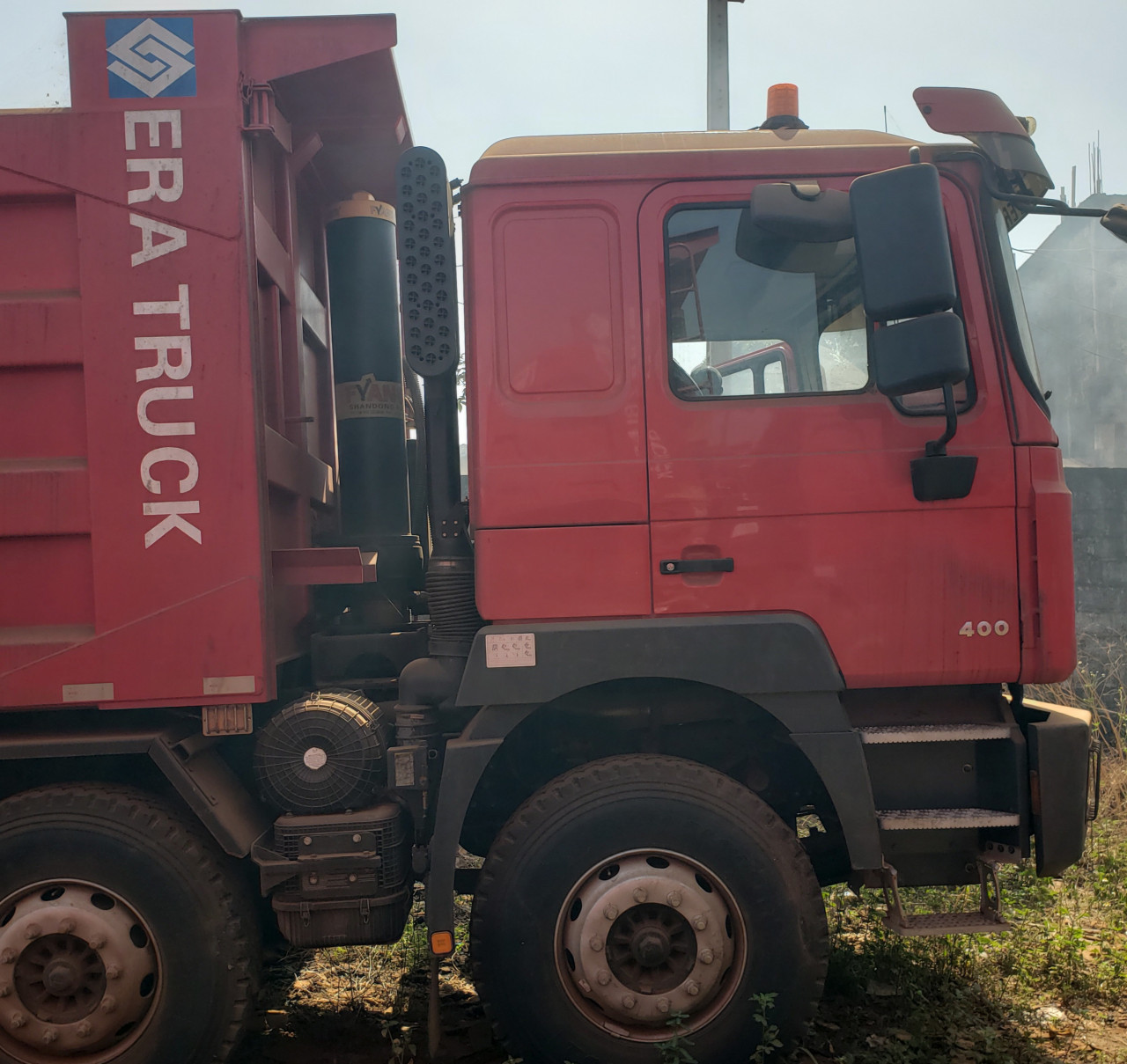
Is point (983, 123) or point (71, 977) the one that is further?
point (983, 123)

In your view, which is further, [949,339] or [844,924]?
[844,924]

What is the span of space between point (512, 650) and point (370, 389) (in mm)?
1446

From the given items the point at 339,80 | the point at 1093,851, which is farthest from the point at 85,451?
the point at 1093,851

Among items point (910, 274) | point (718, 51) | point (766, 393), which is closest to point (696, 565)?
point (766, 393)

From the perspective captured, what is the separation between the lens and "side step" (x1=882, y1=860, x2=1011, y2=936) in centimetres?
294

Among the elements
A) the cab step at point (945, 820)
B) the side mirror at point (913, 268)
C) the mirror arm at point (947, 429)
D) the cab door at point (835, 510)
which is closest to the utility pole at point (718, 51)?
the cab door at point (835, 510)

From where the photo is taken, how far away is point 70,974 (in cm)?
285

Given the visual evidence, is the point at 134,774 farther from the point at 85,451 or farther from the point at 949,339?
the point at 949,339

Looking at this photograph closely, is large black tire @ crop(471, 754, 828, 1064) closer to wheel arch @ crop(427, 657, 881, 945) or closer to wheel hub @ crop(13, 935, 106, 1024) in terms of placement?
wheel arch @ crop(427, 657, 881, 945)

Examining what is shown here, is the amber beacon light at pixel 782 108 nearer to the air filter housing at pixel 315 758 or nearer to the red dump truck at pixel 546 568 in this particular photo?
the red dump truck at pixel 546 568

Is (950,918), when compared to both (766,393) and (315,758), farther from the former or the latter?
(315,758)

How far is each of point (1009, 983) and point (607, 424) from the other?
2.94 meters

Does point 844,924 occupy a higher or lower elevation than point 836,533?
lower

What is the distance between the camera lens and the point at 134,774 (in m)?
3.11
